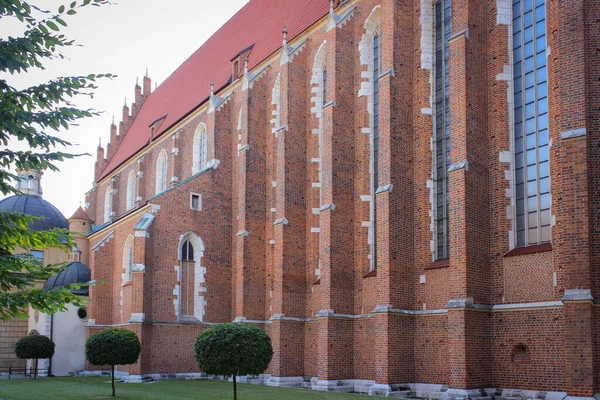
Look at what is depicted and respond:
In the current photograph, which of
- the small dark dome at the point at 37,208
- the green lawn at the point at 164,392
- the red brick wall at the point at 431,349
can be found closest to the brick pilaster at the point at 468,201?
the red brick wall at the point at 431,349

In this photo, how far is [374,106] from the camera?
78.5ft

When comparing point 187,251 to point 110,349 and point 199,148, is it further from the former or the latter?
point 110,349

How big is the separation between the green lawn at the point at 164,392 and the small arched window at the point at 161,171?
578 inches

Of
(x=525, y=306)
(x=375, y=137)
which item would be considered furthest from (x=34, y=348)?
(x=525, y=306)

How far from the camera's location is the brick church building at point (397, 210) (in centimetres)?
1658

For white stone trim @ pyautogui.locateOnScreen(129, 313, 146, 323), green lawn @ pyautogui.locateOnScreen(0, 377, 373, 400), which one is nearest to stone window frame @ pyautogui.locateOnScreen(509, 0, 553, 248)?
green lawn @ pyautogui.locateOnScreen(0, 377, 373, 400)

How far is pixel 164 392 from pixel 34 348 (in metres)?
12.2

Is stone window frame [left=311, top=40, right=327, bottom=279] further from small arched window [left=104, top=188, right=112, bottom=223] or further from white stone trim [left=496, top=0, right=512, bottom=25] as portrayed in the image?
small arched window [left=104, top=188, right=112, bottom=223]

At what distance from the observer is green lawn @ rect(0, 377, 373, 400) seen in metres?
20.2

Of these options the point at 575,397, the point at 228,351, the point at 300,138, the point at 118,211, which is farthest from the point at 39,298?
the point at 118,211

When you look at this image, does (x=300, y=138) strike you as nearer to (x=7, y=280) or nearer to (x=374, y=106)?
(x=374, y=106)

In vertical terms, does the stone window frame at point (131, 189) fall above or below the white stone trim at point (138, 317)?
above

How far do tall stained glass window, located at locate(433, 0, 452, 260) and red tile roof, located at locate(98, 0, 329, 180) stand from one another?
6.52 m

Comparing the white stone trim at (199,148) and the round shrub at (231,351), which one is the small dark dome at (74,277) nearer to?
the white stone trim at (199,148)
